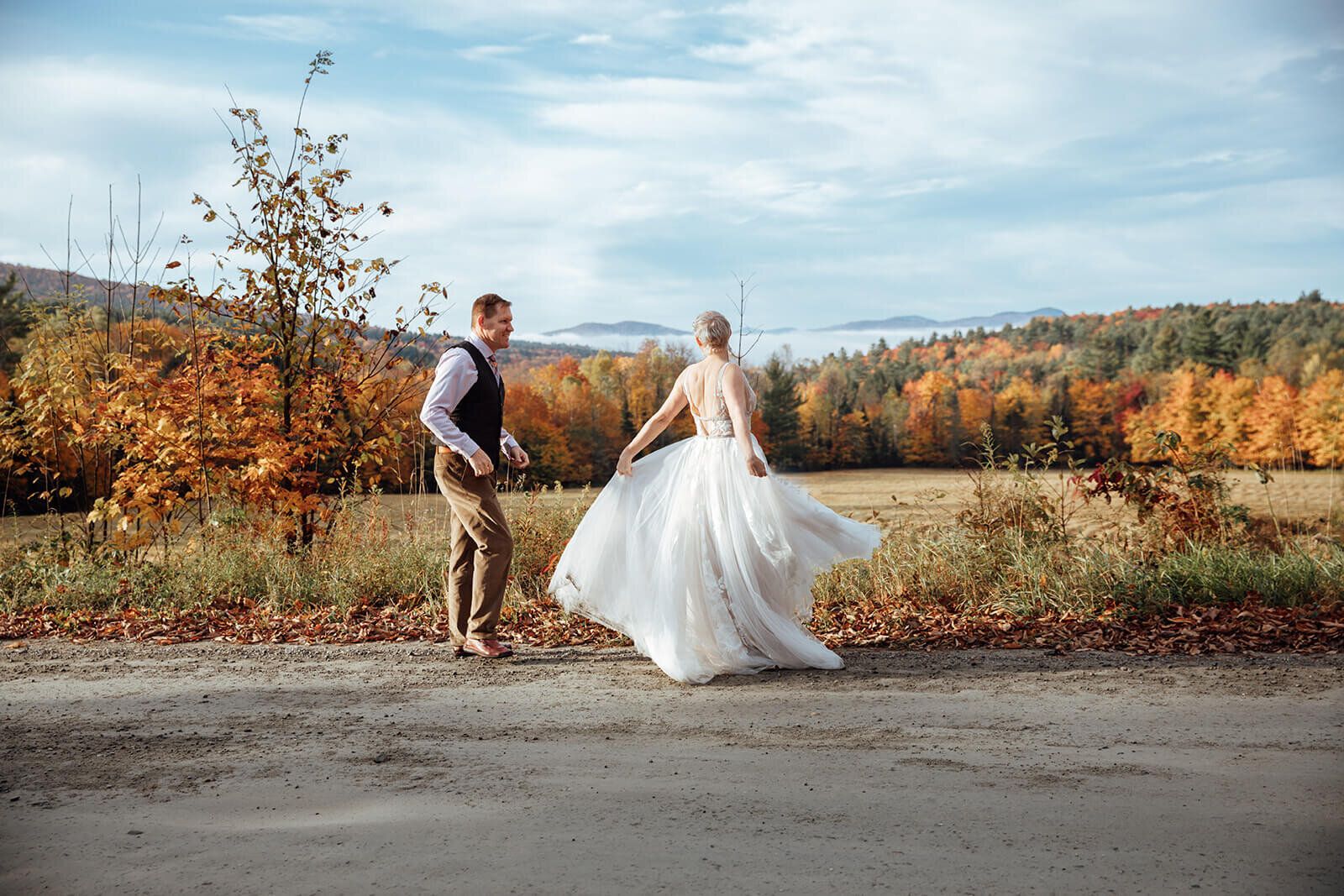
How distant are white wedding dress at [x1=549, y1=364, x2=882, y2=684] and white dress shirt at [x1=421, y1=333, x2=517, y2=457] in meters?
1.02

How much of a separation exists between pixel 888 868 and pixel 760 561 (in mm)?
3045

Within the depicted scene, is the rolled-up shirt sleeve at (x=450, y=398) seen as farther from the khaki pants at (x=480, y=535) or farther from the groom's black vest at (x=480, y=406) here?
the khaki pants at (x=480, y=535)

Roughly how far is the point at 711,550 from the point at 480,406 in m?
1.88

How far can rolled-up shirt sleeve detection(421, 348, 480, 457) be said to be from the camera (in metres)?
6.35

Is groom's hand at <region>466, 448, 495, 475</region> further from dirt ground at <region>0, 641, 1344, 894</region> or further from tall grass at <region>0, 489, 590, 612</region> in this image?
tall grass at <region>0, 489, 590, 612</region>

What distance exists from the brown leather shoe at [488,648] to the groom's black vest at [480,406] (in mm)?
1310

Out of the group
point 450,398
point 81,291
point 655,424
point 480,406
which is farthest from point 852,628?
point 81,291

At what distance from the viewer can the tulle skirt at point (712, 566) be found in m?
6.05

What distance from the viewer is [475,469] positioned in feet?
20.9

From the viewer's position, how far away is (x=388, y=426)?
10.3m

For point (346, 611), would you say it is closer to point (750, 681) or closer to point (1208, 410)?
point (750, 681)

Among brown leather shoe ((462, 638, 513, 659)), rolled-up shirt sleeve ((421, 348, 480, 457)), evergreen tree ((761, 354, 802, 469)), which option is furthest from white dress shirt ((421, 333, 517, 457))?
evergreen tree ((761, 354, 802, 469))

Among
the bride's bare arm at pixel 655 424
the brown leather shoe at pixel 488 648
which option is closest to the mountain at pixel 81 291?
the brown leather shoe at pixel 488 648

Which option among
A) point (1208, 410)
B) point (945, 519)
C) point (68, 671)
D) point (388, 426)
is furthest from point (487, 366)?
point (1208, 410)
